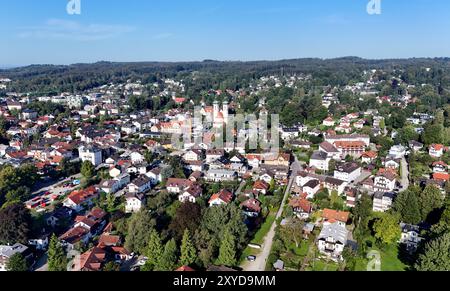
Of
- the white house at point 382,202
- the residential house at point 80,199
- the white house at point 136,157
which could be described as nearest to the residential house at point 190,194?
the residential house at point 80,199

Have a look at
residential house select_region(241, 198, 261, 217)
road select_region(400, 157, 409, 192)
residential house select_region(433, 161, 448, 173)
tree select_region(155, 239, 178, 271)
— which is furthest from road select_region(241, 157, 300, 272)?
residential house select_region(433, 161, 448, 173)

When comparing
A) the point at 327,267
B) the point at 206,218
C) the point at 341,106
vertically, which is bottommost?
the point at 327,267

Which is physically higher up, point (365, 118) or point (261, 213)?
point (365, 118)

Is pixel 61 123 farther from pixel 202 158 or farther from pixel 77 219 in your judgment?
pixel 77 219

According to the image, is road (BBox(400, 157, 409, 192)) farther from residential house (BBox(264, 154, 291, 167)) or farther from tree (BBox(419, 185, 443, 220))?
residential house (BBox(264, 154, 291, 167))
